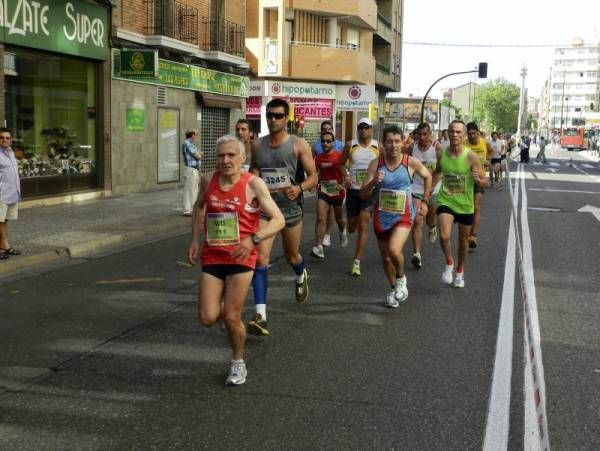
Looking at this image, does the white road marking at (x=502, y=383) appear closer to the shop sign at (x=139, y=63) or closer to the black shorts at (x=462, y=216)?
the black shorts at (x=462, y=216)

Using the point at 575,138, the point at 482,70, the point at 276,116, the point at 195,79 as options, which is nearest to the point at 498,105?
the point at 575,138

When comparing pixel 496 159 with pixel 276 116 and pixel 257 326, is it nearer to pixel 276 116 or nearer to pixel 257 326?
pixel 276 116

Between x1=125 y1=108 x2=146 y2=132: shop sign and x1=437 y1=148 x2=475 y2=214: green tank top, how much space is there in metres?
13.0

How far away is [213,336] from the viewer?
6.21 m

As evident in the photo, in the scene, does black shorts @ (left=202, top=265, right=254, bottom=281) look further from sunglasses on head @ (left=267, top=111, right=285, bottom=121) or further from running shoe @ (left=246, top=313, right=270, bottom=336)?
sunglasses on head @ (left=267, top=111, right=285, bottom=121)

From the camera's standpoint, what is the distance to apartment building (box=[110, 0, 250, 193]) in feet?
64.4

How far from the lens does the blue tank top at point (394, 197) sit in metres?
7.50

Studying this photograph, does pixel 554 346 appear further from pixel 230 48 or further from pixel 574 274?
pixel 230 48

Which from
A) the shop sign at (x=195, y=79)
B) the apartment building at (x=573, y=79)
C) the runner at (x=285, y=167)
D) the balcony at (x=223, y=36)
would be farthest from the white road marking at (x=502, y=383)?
the apartment building at (x=573, y=79)

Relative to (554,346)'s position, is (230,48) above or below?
above

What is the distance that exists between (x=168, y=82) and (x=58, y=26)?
17.9 feet

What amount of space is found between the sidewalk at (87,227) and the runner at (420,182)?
14.5 feet

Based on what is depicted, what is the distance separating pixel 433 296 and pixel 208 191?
3.65m

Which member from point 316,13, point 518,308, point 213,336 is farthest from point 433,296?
point 316,13
